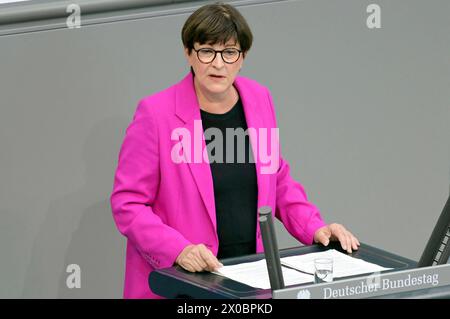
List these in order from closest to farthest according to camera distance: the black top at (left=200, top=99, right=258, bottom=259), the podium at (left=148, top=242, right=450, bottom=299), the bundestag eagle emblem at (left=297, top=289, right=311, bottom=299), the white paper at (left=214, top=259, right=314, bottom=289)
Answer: the bundestag eagle emblem at (left=297, top=289, right=311, bottom=299), the podium at (left=148, top=242, right=450, bottom=299), the white paper at (left=214, top=259, right=314, bottom=289), the black top at (left=200, top=99, right=258, bottom=259)

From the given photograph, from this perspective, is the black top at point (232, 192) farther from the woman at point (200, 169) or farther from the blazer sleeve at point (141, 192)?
the blazer sleeve at point (141, 192)

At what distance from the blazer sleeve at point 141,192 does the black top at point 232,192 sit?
175 mm

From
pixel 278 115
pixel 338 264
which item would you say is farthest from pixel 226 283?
pixel 278 115

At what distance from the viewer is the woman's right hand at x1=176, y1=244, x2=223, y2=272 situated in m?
2.80

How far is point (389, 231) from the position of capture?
4469mm

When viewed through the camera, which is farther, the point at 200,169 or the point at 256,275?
the point at 200,169

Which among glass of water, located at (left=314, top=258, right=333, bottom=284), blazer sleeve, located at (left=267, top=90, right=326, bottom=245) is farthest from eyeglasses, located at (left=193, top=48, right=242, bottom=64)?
glass of water, located at (left=314, top=258, right=333, bottom=284)

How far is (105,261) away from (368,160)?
3.70ft

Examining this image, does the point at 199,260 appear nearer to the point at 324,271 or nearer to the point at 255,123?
the point at 324,271

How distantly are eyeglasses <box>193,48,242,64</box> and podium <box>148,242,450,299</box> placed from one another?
568mm

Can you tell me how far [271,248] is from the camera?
8.04ft

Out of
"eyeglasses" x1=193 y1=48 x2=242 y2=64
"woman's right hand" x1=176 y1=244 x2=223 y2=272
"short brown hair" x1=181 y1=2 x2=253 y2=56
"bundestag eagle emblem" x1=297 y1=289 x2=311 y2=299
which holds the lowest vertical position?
"bundestag eagle emblem" x1=297 y1=289 x2=311 y2=299

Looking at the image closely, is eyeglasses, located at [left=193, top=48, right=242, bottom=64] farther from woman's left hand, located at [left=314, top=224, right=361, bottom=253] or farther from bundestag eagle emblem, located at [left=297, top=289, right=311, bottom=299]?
bundestag eagle emblem, located at [left=297, top=289, right=311, bottom=299]

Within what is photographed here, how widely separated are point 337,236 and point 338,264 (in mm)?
209
